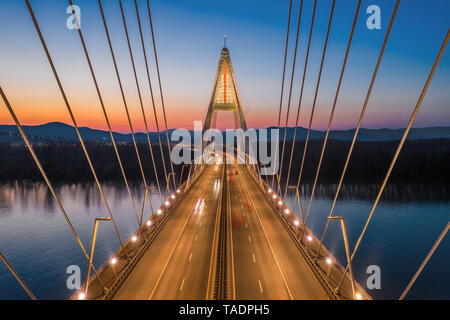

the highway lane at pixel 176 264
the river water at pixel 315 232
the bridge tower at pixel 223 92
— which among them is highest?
the bridge tower at pixel 223 92

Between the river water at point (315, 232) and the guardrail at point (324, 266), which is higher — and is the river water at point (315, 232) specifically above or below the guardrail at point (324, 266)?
below

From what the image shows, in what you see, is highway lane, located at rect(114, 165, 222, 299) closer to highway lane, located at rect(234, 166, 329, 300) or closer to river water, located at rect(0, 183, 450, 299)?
highway lane, located at rect(234, 166, 329, 300)

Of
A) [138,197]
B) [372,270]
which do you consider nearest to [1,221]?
[138,197]

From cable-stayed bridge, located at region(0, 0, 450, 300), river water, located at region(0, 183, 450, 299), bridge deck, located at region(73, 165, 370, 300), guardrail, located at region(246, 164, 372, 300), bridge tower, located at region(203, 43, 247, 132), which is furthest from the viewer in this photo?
bridge tower, located at region(203, 43, 247, 132)

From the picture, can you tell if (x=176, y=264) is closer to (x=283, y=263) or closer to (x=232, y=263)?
(x=232, y=263)

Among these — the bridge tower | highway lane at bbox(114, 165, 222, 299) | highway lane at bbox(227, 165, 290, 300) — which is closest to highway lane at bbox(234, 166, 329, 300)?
highway lane at bbox(227, 165, 290, 300)

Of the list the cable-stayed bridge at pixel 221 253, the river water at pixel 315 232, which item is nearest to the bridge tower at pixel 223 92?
the river water at pixel 315 232

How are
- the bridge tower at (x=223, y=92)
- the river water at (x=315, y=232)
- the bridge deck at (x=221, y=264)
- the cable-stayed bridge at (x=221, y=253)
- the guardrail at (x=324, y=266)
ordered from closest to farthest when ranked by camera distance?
the cable-stayed bridge at (x=221, y=253) < the guardrail at (x=324, y=266) < the bridge deck at (x=221, y=264) < the river water at (x=315, y=232) < the bridge tower at (x=223, y=92)

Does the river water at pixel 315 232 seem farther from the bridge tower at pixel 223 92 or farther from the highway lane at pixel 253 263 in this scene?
the bridge tower at pixel 223 92
